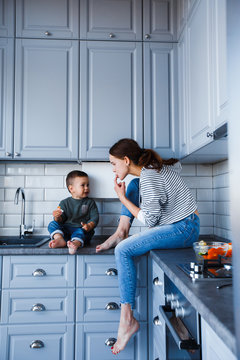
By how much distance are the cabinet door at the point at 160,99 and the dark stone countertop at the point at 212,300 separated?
3.51ft

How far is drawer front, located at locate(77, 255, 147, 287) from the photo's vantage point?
1.82m

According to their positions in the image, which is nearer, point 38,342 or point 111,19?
point 38,342

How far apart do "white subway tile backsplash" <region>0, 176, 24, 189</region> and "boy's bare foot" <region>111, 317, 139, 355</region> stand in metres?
1.31

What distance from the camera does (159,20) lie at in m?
2.26

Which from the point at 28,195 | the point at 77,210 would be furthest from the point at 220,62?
the point at 28,195

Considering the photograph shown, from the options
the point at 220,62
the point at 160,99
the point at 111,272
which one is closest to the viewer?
the point at 220,62

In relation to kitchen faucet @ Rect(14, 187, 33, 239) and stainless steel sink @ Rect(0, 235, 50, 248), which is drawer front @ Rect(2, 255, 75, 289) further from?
kitchen faucet @ Rect(14, 187, 33, 239)

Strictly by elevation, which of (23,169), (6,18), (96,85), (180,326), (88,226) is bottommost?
(180,326)

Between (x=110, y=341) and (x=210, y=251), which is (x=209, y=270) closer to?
(x=210, y=251)

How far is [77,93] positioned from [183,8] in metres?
0.91

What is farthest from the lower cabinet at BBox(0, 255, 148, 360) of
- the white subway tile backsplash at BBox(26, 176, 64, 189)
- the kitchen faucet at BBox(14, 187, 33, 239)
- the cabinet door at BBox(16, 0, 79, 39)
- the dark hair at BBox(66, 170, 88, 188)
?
the cabinet door at BBox(16, 0, 79, 39)

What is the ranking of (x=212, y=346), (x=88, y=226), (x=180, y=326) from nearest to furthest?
(x=212, y=346) < (x=180, y=326) < (x=88, y=226)

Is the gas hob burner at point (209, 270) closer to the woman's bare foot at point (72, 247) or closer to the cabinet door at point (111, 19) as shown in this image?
the woman's bare foot at point (72, 247)

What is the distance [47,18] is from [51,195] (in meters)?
1.28
